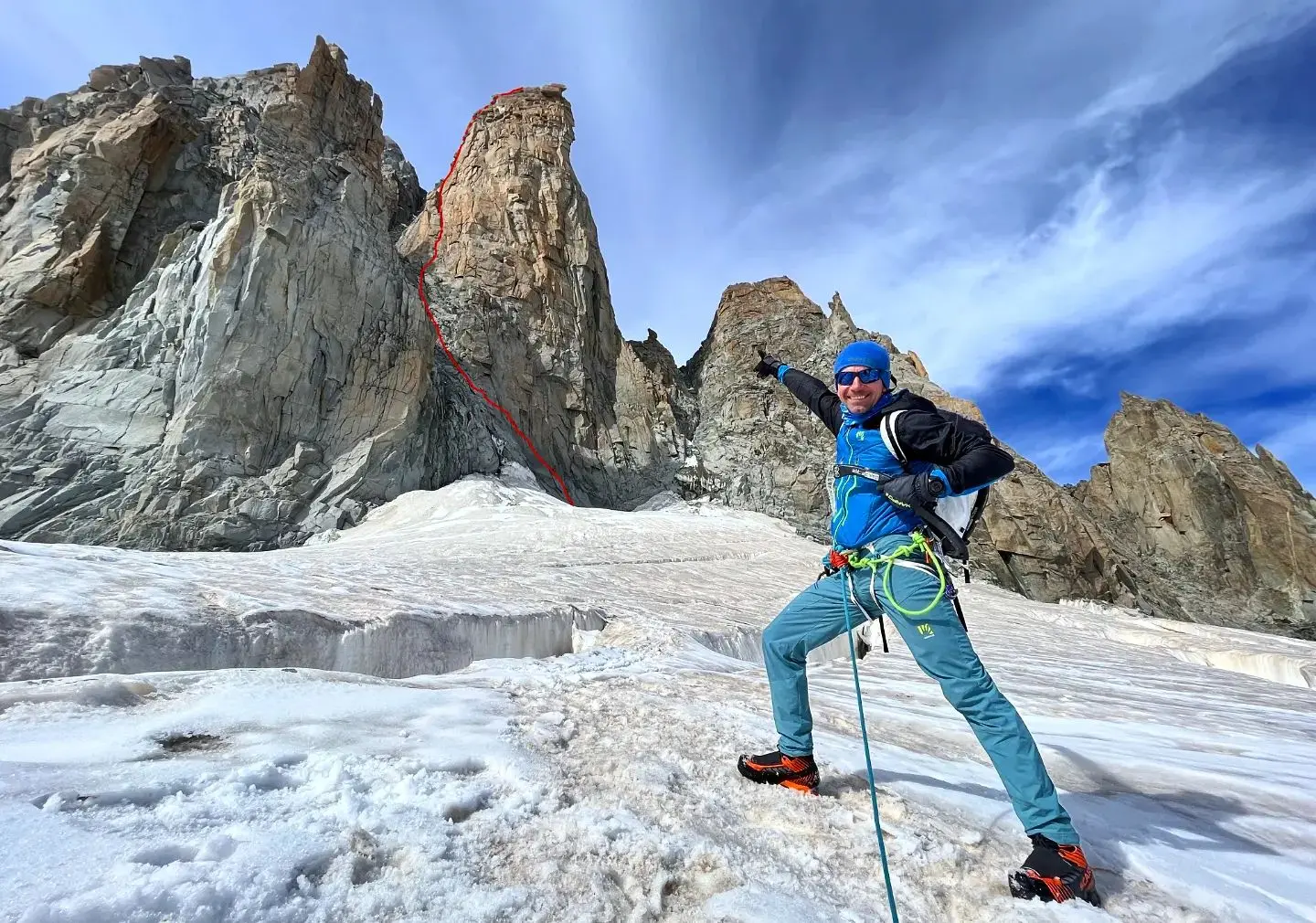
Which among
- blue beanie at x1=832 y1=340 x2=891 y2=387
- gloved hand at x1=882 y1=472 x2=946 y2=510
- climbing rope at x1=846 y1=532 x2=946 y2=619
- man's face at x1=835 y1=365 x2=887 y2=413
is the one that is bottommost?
climbing rope at x1=846 y1=532 x2=946 y2=619

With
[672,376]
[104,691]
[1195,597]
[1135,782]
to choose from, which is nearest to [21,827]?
[104,691]

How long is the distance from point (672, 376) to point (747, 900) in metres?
35.7

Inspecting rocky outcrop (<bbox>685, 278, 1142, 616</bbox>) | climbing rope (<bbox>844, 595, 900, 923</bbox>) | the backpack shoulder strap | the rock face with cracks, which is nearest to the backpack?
the backpack shoulder strap

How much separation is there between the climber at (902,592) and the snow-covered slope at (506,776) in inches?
7.6

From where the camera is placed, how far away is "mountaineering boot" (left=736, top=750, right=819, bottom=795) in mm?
2590

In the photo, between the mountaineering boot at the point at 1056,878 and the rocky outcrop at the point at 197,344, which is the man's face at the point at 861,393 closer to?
the mountaineering boot at the point at 1056,878

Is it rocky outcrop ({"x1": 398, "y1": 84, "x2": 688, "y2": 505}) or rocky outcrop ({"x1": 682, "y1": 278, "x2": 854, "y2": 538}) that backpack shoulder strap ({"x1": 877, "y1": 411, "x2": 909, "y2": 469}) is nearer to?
rocky outcrop ({"x1": 398, "y1": 84, "x2": 688, "y2": 505})

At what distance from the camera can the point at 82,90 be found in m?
23.0

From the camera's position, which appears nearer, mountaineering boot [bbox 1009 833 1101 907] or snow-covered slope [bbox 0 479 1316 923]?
snow-covered slope [bbox 0 479 1316 923]

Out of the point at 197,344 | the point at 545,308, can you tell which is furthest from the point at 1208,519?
the point at 197,344

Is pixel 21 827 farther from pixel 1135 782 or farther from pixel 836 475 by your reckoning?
pixel 1135 782

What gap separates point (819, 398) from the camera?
3.32 m

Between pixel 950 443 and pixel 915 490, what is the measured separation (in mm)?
282

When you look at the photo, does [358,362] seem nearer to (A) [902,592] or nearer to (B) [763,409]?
(A) [902,592]
